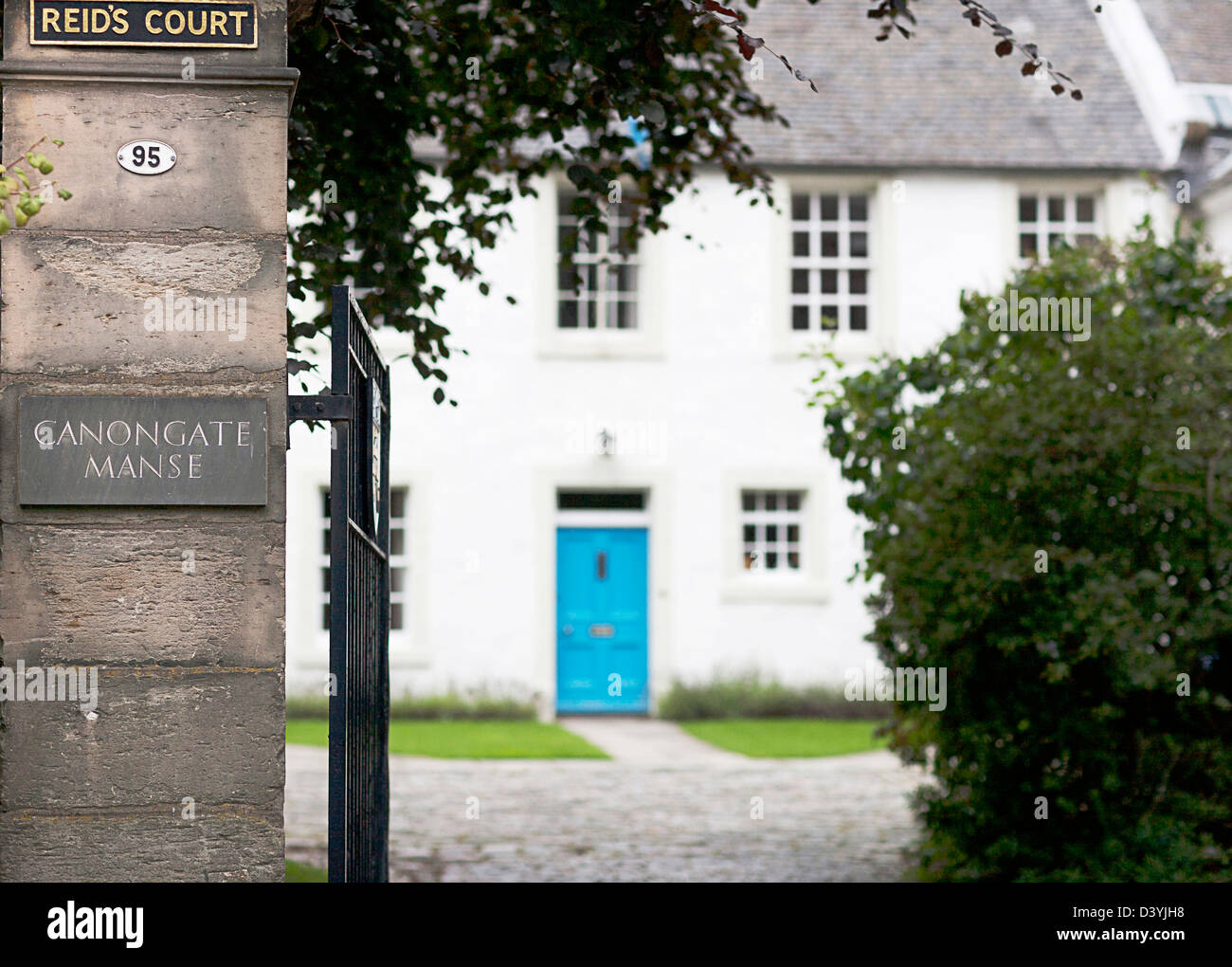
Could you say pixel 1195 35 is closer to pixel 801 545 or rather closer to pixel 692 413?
pixel 692 413

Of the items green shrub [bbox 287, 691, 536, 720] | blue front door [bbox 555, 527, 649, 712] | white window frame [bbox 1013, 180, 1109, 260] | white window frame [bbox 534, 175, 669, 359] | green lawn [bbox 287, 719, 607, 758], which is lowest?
green lawn [bbox 287, 719, 607, 758]

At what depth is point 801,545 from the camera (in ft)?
55.6

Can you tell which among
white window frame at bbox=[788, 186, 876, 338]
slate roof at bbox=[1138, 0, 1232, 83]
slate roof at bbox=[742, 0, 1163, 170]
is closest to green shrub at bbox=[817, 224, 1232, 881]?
white window frame at bbox=[788, 186, 876, 338]

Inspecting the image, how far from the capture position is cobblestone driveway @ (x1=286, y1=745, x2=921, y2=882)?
7988 millimetres

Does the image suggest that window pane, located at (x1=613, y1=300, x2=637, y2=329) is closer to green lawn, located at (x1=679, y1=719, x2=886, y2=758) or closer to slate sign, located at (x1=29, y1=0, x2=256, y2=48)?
green lawn, located at (x1=679, y1=719, x2=886, y2=758)

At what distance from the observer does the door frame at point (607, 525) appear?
16.5 meters

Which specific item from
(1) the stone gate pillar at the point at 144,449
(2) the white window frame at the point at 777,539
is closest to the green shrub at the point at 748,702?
(2) the white window frame at the point at 777,539

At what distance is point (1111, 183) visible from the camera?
17.1 m

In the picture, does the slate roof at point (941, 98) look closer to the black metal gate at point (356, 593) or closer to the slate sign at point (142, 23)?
the black metal gate at point (356, 593)

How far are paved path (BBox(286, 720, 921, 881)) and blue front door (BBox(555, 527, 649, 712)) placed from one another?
3356 mm

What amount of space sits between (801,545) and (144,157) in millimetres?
13657

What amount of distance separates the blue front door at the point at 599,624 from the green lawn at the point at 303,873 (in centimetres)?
911
